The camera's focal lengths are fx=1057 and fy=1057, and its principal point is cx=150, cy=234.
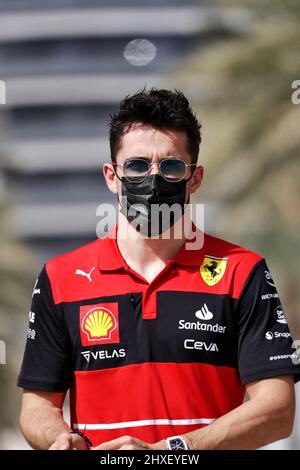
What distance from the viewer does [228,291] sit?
13.5 ft

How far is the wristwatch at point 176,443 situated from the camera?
3.80 m

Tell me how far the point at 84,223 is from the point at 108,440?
90.7 m

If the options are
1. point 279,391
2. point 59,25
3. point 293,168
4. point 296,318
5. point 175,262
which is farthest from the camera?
point 59,25

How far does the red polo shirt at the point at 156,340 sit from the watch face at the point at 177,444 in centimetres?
14

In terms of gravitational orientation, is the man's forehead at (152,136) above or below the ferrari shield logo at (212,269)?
above

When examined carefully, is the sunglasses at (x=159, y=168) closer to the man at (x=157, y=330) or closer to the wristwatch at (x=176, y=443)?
the man at (x=157, y=330)

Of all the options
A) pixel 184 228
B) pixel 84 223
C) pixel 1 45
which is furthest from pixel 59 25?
pixel 184 228

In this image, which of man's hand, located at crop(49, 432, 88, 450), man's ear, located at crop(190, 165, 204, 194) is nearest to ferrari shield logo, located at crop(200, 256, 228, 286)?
man's ear, located at crop(190, 165, 204, 194)

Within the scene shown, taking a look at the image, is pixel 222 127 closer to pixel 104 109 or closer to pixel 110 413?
pixel 110 413

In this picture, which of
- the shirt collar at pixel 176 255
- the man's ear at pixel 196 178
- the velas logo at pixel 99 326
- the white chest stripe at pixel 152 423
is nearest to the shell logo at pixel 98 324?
the velas logo at pixel 99 326

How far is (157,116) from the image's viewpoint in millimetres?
4145

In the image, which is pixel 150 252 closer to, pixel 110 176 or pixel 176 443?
pixel 110 176

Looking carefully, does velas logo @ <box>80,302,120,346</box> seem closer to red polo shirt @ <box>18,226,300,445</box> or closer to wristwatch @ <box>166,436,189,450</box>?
red polo shirt @ <box>18,226,300,445</box>

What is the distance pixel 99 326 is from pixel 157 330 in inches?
9.2
